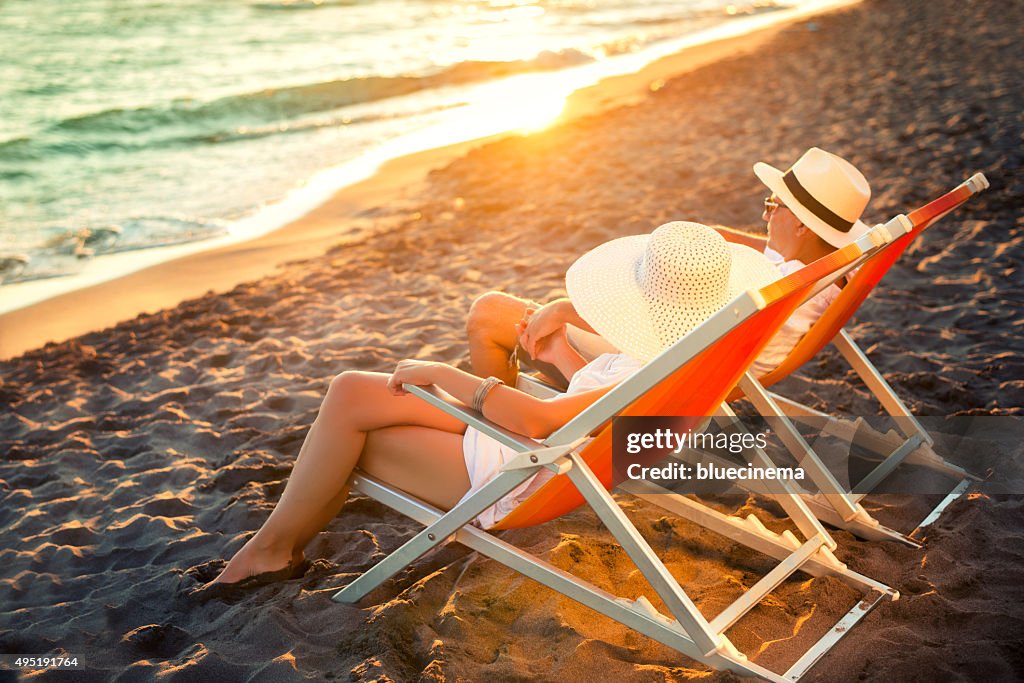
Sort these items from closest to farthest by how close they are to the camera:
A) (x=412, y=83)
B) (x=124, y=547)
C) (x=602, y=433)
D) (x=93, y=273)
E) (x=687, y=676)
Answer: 1. (x=602, y=433)
2. (x=687, y=676)
3. (x=124, y=547)
4. (x=93, y=273)
5. (x=412, y=83)

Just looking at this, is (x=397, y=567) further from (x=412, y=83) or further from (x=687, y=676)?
(x=412, y=83)

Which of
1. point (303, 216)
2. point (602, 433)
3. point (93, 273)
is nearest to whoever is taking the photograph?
point (602, 433)

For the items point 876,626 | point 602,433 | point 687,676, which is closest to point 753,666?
point 687,676

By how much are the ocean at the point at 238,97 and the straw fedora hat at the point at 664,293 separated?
4658 mm

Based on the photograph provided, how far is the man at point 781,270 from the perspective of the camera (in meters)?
2.79

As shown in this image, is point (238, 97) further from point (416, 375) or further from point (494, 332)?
point (416, 375)

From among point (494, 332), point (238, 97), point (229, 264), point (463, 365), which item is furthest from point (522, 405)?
point (238, 97)

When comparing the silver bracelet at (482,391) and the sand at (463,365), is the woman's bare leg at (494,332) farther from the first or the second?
the silver bracelet at (482,391)

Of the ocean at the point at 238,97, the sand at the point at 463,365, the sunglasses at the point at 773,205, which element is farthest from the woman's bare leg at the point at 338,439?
the ocean at the point at 238,97

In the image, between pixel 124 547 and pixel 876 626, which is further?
pixel 124 547

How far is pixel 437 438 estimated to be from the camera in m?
2.43

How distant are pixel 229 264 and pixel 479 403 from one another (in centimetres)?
422

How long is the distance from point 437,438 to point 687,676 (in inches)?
35.7

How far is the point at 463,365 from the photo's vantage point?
3977 millimetres
